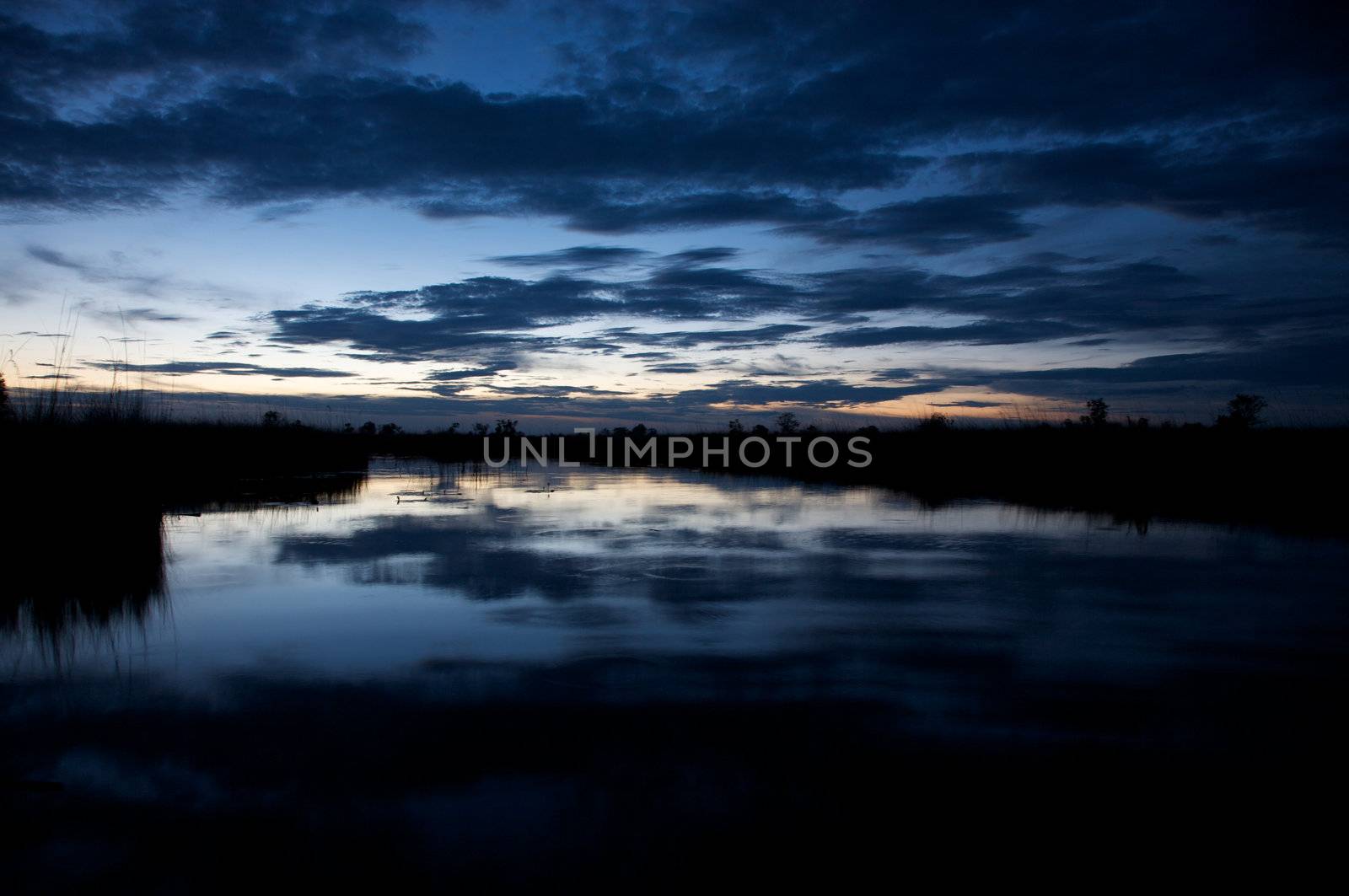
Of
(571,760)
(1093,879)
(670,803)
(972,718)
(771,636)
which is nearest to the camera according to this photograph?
(1093,879)

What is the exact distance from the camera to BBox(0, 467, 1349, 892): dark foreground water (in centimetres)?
286

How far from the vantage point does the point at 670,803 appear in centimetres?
313

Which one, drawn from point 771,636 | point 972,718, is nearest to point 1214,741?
point 972,718

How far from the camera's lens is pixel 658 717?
3.96 meters

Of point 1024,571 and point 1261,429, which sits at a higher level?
point 1261,429

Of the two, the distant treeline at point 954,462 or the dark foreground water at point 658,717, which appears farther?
the distant treeline at point 954,462

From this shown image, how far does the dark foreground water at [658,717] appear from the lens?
9.39 feet

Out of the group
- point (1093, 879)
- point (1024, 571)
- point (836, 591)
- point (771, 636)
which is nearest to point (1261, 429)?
point (1024, 571)

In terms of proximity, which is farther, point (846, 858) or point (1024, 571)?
point (1024, 571)

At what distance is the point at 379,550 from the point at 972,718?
7.08 meters

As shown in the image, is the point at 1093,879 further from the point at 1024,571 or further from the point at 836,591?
the point at 1024,571

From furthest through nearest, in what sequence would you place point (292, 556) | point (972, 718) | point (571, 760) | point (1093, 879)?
1. point (292, 556)
2. point (972, 718)
3. point (571, 760)
4. point (1093, 879)

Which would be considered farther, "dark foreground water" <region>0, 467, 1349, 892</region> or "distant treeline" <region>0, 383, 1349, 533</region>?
"distant treeline" <region>0, 383, 1349, 533</region>

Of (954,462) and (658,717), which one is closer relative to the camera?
(658,717)
